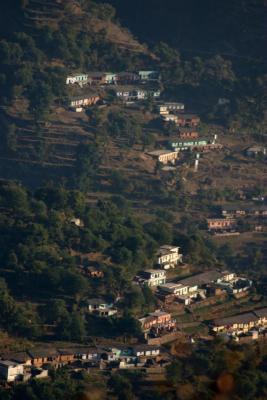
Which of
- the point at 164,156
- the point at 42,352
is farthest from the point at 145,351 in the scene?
the point at 164,156

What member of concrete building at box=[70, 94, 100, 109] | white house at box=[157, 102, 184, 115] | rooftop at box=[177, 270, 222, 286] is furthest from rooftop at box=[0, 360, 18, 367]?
white house at box=[157, 102, 184, 115]

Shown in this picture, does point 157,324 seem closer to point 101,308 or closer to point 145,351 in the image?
point 101,308

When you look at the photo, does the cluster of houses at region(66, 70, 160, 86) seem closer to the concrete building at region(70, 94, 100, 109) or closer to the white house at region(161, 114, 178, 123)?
the concrete building at region(70, 94, 100, 109)

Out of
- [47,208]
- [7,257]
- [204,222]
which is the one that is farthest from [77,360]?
[204,222]

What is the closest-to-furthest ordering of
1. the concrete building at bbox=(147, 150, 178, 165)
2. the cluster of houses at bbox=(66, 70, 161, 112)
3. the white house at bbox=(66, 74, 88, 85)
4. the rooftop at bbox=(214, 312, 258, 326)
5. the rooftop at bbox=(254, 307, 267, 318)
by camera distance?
the rooftop at bbox=(214, 312, 258, 326), the rooftop at bbox=(254, 307, 267, 318), the concrete building at bbox=(147, 150, 178, 165), the cluster of houses at bbox=(66, 70, 161, 112), the white house at bbox=(66, 74, 88, 85)

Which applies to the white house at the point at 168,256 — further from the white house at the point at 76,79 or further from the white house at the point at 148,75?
the white house at the point at 148,75

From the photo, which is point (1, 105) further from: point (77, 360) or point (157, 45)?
point (77, 360)

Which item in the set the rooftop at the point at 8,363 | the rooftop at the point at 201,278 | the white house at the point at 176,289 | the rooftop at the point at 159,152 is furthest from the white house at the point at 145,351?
the rooftop at the point at 159,152
